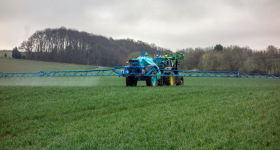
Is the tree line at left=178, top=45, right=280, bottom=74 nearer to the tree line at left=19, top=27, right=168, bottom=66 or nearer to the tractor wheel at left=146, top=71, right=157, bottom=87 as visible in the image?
the tree line at left=19, top=27, right=168, bottom=66

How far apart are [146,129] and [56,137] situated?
2484 millimetres

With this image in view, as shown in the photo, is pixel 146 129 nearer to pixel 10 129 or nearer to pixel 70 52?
pixel 10 129

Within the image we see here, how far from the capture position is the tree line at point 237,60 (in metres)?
51.9

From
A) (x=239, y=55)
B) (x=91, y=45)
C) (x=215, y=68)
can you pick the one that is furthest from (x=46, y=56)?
(x=239, y=55)

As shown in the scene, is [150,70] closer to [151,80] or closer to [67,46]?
[151,80]

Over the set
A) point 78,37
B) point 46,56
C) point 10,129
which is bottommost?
point 10,129

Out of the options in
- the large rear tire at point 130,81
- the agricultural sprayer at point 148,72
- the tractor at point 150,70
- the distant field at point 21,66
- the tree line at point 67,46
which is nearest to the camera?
the agricultural sprayer at point 148,72

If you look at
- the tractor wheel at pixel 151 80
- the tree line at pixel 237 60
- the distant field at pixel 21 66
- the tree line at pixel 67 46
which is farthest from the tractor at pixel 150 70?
the tree line at pixel 237 60

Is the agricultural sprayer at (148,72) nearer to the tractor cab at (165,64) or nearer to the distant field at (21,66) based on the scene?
the tractor cab at (165,64)

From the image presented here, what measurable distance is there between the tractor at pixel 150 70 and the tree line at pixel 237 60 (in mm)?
38375

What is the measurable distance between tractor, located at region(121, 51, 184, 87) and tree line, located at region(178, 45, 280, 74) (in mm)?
38375

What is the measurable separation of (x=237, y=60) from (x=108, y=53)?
40.3m

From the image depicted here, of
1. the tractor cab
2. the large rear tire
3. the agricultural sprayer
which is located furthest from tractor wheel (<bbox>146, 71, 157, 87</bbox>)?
the tractor cab

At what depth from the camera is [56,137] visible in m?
5.68
